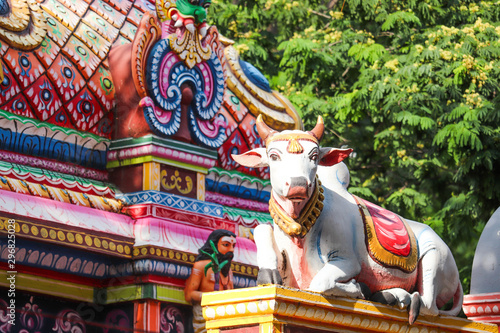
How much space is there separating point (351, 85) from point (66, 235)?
26.4 feet

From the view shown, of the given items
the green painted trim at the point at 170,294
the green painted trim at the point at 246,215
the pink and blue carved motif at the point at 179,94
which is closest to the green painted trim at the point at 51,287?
the green painted trim at the point at 170,294

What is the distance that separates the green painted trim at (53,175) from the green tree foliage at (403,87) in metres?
4.78

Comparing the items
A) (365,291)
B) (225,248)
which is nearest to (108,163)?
(225,248)

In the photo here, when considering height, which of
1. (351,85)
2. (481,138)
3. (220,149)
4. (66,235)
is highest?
(351,85)

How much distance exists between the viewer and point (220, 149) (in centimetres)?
930

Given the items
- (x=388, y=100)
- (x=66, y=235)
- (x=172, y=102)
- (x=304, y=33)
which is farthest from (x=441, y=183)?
(x=66, y=235)

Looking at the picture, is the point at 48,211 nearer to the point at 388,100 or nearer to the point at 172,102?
the point at 172,102

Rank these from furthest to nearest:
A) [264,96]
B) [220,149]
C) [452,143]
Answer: [452,143]
[264,96]
[220,149]

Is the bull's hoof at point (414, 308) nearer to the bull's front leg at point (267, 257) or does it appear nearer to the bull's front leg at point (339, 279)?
the bull's front leg at point (339, 279)

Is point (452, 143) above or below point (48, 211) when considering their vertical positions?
above

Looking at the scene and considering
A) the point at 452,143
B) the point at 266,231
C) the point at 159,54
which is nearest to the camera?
the point at 266,231

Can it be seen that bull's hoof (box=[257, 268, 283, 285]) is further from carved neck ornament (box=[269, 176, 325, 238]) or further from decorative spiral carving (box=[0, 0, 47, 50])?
decorative spiral carving (box=[0, 0, 47, 50])

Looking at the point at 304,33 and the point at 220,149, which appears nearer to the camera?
the point at 220,149

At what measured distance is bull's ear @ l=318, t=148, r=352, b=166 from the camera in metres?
5.56
